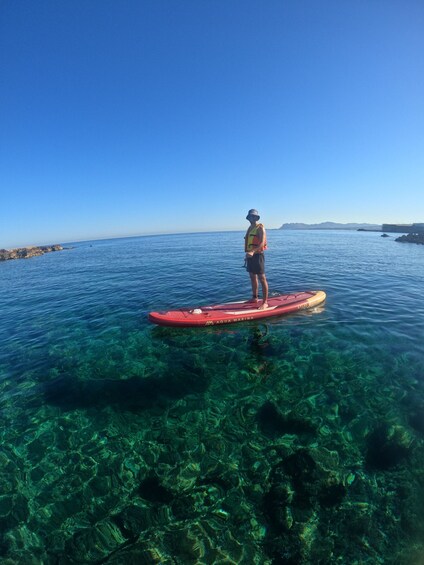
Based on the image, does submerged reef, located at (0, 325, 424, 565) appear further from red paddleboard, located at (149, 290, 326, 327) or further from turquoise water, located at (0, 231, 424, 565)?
red paddleboard, located at (149, 290, 326, 327)

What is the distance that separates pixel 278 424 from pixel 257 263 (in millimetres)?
6858

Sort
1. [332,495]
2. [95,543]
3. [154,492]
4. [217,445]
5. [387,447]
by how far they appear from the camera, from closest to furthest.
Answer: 1. [95,543]
2. [332,495]
3. [154,492]
4. [387,447]
5. [217,445]

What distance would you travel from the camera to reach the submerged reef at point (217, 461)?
13.9 ft

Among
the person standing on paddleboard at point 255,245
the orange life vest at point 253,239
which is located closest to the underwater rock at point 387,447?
the person standing on paddleboard at point 255,245

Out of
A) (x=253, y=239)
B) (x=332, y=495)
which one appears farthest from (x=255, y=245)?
(x=332, y=495)

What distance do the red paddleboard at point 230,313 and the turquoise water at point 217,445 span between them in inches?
21.8

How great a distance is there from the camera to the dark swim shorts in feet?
37.4

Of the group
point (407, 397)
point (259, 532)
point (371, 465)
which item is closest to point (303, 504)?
point (259, 532)

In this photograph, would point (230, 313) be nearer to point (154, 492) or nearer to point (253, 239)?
point (253, 239)

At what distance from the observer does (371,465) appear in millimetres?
5406

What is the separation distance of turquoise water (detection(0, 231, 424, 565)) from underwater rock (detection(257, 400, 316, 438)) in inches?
1.3

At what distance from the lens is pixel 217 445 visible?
5.88m

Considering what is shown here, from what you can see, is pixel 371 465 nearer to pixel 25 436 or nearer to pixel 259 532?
pixel 259 532

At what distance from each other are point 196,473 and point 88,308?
13.8 meters
